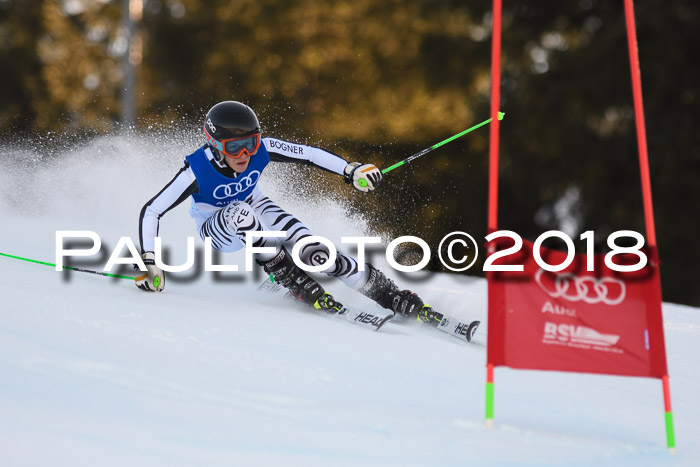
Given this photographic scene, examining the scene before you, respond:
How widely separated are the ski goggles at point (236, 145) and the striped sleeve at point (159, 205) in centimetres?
26

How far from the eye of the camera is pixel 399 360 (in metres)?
4.89

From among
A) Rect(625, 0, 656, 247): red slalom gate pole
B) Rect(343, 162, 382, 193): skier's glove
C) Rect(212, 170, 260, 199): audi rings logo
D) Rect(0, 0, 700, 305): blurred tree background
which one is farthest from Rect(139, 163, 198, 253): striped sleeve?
Rect(0, 0, 700, 305): blurred tree background

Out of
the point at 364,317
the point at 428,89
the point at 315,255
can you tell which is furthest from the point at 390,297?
the point at 428,89

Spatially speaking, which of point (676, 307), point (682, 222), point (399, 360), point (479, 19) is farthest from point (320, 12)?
point (399, 360)

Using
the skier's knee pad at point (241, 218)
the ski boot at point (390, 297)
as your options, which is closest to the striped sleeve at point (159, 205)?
the skier's knee pad at point (241, 218)

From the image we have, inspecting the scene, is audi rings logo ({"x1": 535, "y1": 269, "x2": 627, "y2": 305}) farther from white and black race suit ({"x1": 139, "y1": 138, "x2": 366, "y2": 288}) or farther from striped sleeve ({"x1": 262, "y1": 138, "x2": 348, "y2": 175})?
striped sleeve ({"x1": 262, "y1": 138, "x2": 348, "y2": 175})

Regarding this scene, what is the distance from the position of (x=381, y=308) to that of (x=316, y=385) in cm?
238

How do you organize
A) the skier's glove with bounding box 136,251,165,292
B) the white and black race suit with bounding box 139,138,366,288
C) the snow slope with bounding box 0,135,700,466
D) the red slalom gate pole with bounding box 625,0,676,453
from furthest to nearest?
the white and black race suit with bounding box 139,138,366,288, the skier's glove with bounding box 136,251,165,292, the red slalom gate pole with bounding box 625,0,676,453, the snow slope with bounding box 0,135,700,466

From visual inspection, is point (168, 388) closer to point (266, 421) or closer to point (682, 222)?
point (266, 421)

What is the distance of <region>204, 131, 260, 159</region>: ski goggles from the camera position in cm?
572

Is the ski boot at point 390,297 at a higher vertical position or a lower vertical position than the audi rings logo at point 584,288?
lower

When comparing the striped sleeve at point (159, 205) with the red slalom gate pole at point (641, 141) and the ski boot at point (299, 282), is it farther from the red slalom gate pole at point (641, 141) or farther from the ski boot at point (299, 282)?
the red slalom gate pole at point (641, 141)

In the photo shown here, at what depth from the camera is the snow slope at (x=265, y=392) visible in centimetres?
329

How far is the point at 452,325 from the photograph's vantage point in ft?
19.2
